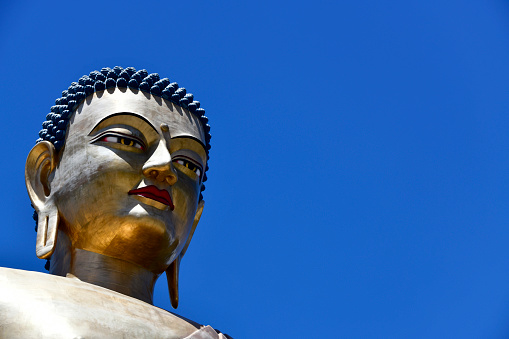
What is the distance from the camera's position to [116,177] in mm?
9852

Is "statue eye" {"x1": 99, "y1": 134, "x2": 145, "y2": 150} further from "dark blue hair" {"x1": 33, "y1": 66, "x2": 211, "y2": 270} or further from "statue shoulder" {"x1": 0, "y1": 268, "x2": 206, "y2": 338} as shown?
"statue shoulder" {"x1": 0, "y1": 268, "x2": 206, "y2": 338}

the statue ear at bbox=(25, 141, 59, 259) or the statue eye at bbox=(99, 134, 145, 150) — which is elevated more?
the statue eye at bbox=(99, 134, 145, 150)

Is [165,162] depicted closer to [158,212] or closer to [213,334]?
[158,212]

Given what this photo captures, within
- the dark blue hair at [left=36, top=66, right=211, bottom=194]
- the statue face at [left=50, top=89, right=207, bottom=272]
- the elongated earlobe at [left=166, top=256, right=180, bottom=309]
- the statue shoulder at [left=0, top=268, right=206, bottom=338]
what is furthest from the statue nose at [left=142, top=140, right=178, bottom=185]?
the statue shoulder at [left=0, top=268, right=206, bottom=338]

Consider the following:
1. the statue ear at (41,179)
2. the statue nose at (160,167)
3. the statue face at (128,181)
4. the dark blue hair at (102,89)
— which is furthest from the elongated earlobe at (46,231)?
the statue nose at (160,167)

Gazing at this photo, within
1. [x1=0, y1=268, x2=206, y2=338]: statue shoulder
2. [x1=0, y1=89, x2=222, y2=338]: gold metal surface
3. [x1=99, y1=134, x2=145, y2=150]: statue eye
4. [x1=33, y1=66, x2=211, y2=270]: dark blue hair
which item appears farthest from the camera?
[x1=33, y1=66, x2=211, y2=270]: dark blue hair

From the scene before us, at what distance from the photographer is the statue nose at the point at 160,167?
388 inches

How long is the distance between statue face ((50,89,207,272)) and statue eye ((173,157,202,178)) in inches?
0.4

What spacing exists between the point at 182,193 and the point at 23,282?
2099 millimetres

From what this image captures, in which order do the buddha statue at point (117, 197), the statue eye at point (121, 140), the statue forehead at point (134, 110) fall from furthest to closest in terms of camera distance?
1. the statue forehead at point (134, 110)
2. the statue eye at point (121, 140)
3. the buddha statue at point (117, 197)

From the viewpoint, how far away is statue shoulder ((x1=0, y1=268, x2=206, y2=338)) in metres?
8.29

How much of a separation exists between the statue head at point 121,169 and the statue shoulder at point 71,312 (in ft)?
2.18

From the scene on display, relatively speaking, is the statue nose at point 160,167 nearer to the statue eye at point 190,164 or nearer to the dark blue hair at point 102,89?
the statue eye at point 190,164

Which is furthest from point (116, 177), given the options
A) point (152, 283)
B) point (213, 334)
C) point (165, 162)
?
point (213, 334)
